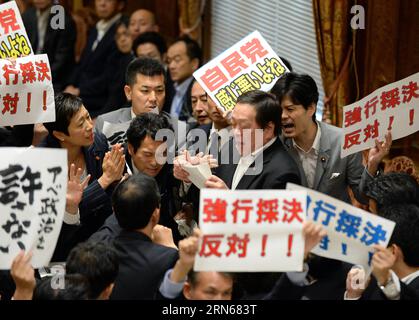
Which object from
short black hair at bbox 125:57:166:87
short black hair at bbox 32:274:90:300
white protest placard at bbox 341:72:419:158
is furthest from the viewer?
short black hair at bbox 125:57:166:87

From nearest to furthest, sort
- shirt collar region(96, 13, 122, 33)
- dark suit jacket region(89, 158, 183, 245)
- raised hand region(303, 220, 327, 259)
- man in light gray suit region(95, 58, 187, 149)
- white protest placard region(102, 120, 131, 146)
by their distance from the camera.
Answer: raised hand region(303, 220, 327, 259), dark suit jacket region(89, 158, 183, 245), white protest placard region(102, 120, 131, 146), man in light gray suit region(95, 58, 187, 149), shirt collar region(96, 13, 122, 33)

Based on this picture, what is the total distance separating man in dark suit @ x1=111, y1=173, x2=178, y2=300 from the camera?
4.30m

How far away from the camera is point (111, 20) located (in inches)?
354

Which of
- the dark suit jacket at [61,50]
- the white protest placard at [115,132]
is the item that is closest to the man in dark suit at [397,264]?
the white protest placard at [115,132]

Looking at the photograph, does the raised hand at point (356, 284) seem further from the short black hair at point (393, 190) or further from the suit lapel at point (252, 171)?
the suit lapel at point (252, 171)

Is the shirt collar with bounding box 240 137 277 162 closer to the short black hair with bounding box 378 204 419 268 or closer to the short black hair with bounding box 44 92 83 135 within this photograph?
the short black hair with bounding box 378 204 419 268

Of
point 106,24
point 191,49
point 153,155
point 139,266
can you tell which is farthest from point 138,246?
point 106,24

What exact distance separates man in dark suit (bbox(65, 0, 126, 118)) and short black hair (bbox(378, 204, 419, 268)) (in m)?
4.55

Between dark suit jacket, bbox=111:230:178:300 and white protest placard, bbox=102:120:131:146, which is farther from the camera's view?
white protest placard, bbox=102:120:131:146

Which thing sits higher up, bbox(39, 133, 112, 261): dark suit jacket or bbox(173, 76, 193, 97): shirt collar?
bbox(39, 133, 112, 261): dark suit jacket

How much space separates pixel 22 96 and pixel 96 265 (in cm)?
174

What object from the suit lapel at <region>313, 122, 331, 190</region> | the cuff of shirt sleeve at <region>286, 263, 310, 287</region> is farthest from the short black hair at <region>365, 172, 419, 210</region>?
the cuff of shirt sleeve at <region>286, 263, 310, 287</region>

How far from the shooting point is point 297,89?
532cm

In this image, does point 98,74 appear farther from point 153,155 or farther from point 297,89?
point 297,89
